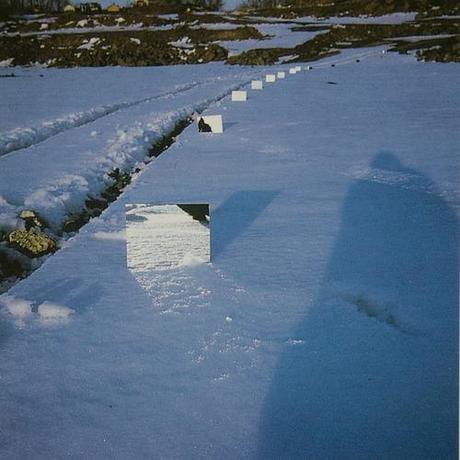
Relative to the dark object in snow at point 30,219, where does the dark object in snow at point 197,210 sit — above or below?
above

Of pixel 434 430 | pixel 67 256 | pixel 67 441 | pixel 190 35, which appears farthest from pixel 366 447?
pixel 190 35

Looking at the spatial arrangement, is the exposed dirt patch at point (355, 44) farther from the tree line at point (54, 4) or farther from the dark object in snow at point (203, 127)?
the tree line at point (54, 4)

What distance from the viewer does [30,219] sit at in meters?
3.30

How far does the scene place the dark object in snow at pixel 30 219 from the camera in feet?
10.7

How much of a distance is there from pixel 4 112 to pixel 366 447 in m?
9.15

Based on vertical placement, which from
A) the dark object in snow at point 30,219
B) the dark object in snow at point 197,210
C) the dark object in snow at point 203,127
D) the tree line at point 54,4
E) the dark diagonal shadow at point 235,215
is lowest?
the dark diagonal shadow at point 235,215

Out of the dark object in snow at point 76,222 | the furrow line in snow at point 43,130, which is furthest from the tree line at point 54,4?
the dark object in snow at point 76,222

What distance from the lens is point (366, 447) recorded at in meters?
1.30

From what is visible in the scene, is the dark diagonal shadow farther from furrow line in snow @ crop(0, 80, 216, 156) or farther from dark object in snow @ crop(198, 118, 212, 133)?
furrow line in snow @ crop(0, 80, 216, 156)

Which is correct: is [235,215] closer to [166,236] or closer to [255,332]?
[166,236]

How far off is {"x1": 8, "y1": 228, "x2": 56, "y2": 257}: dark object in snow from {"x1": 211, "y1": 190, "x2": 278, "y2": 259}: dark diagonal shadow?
3.74 ft

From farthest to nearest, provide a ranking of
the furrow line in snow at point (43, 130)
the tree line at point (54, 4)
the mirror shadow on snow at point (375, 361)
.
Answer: the tree line at point (54, 4), the furrow line in snow at point (43, 130), the mirror shadow on snow at point (375, 361)

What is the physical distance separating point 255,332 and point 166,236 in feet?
2.46

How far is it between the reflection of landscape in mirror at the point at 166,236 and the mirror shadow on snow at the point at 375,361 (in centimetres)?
70
